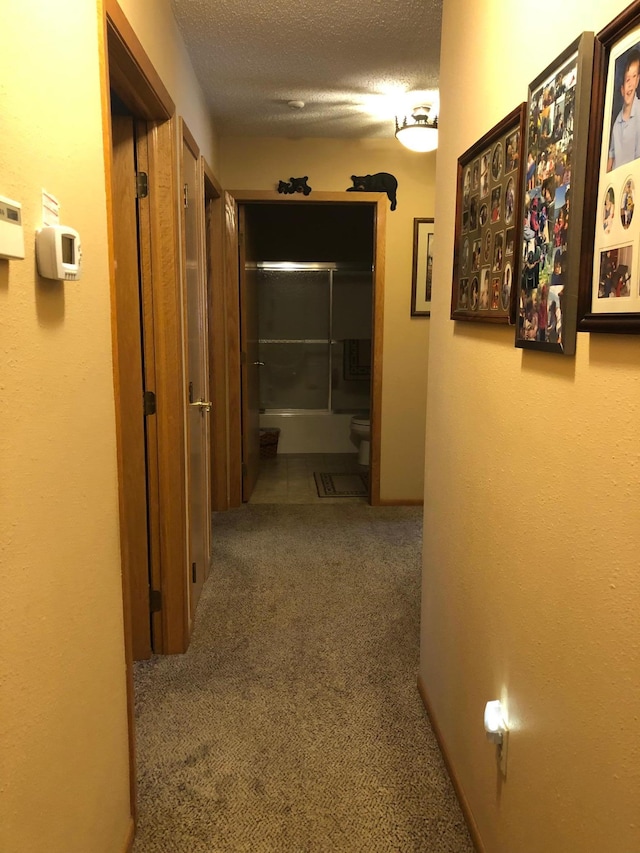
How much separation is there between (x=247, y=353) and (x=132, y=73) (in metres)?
2.55

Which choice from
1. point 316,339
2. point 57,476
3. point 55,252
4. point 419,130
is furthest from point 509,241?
point 316,339

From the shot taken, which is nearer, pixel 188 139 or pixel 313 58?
pixel 188 139

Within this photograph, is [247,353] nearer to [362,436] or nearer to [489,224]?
[362,436]

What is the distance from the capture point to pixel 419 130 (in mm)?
3230

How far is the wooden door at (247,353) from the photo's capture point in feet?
13.7

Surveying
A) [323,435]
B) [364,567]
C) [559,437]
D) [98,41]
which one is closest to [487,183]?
[559,437]

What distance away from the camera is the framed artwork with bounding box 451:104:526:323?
133 centimetres

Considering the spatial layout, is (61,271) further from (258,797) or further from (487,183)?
(258,797)

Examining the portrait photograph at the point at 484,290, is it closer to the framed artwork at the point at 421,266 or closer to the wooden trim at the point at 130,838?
the wooden trim at the point at 130,838

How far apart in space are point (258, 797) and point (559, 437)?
1395 mm

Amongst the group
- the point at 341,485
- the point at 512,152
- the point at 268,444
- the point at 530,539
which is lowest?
the point at 341,485

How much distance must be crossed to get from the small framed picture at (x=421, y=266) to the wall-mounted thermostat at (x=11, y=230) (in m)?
3.46

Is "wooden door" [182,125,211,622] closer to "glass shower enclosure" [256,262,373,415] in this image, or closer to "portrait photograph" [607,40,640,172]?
"portrait photograph" [607,40,640,172]

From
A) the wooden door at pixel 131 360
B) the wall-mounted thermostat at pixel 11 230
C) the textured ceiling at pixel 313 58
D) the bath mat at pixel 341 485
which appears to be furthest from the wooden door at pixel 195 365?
the bath mat at pixel 341 485
